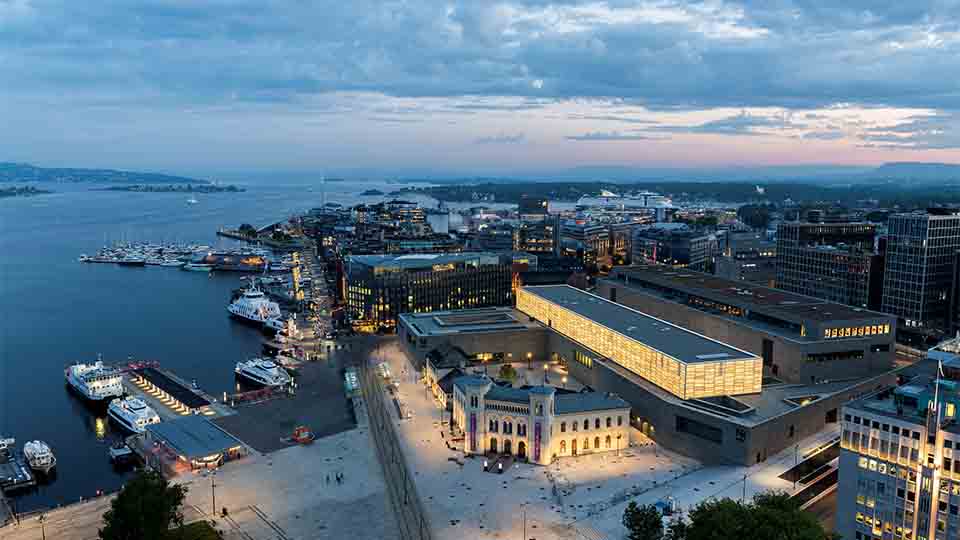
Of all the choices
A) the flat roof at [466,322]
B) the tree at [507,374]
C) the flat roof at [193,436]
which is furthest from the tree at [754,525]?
the flat roof at [466,322]

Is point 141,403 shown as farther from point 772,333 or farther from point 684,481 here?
point 772,333

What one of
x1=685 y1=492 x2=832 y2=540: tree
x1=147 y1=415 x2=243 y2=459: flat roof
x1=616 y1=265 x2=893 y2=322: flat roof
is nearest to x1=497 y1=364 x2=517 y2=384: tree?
x1=147 y1=415 x2=243 y2=459: flat roof

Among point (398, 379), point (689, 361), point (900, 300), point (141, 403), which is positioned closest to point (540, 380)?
point (398, 379)

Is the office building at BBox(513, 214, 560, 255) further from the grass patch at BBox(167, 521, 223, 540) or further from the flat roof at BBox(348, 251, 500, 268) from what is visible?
the grass patch at BBox(167, 521, 223, 540)

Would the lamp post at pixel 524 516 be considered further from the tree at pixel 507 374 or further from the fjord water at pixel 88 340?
the fjord water at pixel 88 340

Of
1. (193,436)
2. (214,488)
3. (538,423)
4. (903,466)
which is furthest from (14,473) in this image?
(903,466)

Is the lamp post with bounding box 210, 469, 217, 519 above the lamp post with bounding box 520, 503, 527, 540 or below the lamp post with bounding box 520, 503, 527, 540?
below

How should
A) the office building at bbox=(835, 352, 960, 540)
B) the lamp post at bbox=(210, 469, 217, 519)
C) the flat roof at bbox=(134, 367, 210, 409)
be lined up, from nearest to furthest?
the office building at bbox=(835, 352, 960, 540) < the lamp post at bbox=(210, 469, 217, 519) < the flat roof at bbox=(134, 367, 210, 409)
